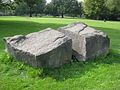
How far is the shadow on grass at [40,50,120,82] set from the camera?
15.6ft

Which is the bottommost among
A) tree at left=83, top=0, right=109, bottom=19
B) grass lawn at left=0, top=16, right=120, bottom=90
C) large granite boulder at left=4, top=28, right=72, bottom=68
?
grass lawn at left=0, top=16, right=120, bottom=90

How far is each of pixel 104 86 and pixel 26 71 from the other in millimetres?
2092

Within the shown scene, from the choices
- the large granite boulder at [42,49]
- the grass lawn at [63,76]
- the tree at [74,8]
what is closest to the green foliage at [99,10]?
the tree at [74,8]

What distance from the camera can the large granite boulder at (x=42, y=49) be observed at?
491cm

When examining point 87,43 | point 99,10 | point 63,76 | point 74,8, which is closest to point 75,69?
point 63,76

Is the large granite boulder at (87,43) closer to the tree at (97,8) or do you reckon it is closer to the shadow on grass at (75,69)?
the shadow on grass at (75,69)

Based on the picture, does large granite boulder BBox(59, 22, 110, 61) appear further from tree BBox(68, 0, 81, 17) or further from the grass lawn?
tree BBox(68, 0, 81, 17)

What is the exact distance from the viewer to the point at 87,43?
5.86 meters

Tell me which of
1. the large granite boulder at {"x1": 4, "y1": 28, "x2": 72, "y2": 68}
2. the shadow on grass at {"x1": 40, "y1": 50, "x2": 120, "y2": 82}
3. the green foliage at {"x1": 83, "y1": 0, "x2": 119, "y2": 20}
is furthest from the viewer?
the green foliage at {"x1": 83, "y1": 0, "x2": 119, "y2": 20}

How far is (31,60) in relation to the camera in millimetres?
5027

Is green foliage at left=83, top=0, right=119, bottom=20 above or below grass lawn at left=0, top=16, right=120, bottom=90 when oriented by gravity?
above

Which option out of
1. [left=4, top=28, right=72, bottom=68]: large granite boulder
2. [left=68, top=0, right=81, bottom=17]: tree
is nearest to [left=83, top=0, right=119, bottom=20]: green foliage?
[left=68, top=0, right=81, bottom=17]: tree

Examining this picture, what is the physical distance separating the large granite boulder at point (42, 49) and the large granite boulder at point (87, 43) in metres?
0.56

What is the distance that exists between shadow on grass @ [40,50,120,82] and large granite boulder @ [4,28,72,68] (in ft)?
0.65
